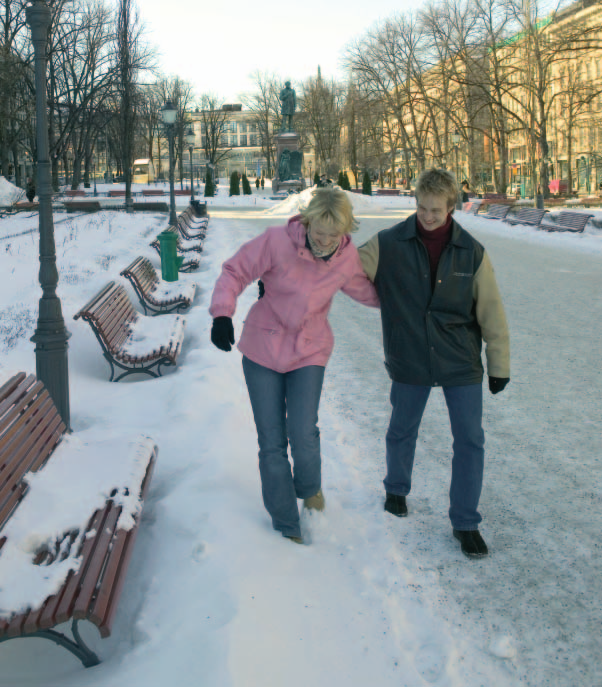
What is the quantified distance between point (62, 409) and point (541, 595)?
10.8 ft

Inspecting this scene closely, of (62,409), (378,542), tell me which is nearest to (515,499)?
(378,542)

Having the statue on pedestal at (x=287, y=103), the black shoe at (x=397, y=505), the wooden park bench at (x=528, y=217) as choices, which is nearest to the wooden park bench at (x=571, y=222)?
the wooden park bench at (x=528, y=217)

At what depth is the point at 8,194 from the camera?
40844 mm

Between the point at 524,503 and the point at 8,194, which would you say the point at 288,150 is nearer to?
the point at 8,194

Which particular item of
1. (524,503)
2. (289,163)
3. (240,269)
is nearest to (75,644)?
(240,269)

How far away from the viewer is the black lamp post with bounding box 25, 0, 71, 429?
207 inches

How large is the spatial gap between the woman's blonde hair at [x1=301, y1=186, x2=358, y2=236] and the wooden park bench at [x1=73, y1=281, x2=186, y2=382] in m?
3.13

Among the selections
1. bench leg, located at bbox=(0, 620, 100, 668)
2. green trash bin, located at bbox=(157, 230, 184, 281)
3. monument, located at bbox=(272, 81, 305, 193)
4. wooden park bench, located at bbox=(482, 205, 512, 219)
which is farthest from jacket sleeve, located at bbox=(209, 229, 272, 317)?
monument, located at bbox=(272, 81, 305, 193)

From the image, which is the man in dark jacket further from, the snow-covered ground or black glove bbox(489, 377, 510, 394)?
the snow-covered ground

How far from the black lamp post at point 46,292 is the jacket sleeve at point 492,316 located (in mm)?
2918

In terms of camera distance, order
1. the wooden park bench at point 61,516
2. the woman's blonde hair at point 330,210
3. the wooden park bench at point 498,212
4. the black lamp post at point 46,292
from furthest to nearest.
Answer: the wooden park bench at point 498,212 → the black lamp post at point 46,292 → the woman's blonde hair at point 330,210 → the wooden park bench at point 61,516

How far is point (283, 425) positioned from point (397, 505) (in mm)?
858

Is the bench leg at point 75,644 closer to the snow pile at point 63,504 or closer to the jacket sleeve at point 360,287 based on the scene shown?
the snow pile at point 63,504

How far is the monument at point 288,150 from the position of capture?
4750 centimetres
